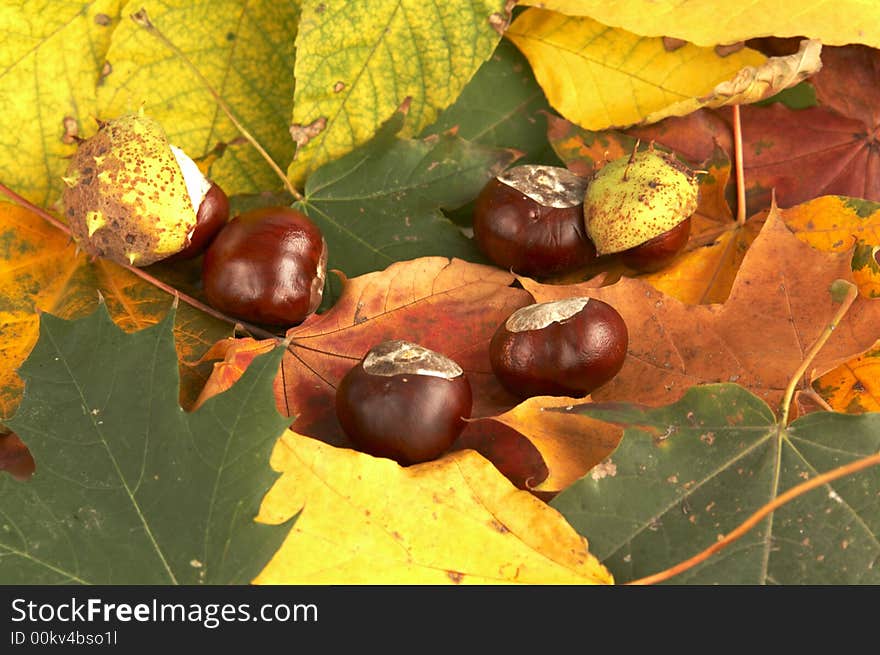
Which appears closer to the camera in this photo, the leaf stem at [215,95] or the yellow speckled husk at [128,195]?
the yellow speckled husk at [128,195]

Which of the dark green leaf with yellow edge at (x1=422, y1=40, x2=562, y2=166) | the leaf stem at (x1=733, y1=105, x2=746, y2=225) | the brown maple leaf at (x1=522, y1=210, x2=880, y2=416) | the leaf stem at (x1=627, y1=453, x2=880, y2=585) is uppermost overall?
the dark green leaf with yellow edge at (x1=422, y1=40, x2=562, y2=166)

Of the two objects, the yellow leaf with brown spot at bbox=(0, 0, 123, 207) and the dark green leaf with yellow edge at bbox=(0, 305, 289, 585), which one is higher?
the yellow leaf with brown spot at bbox=(0, 0, 123, 207)

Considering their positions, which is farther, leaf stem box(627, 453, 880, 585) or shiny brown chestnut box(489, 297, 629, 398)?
shiny brown chestnut box(489, 297, 629, 398)

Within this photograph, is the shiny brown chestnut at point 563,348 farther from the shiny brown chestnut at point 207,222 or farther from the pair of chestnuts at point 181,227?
the shiny brown chestnut at point 207,222

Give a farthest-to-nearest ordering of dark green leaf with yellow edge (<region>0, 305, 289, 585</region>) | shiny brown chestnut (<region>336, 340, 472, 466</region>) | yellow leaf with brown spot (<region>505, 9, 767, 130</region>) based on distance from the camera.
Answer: yellow leaf with brown spot (<region>505, 9, 767, 130</region>)
shiny brown chestnut (<region>336, 340, 472, 466</region>)
dark green leaf with yellow edge (<region>0, 305, 289, 585</region>)

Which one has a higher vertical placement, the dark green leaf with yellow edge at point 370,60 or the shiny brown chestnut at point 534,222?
the dark green leaf with yellow edge at point 370,60

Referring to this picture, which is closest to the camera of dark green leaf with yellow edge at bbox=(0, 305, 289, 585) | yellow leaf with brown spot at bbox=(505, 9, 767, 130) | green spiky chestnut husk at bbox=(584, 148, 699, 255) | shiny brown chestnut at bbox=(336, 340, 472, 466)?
dark green leaf with yellow edge at bbox=(0, 305, 289, 585)

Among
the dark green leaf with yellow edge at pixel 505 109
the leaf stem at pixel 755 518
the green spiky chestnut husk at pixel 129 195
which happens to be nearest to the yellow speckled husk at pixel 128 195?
the green spiky chestnut husk at pixel 129 195

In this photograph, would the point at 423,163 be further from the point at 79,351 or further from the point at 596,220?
the point at 79,351

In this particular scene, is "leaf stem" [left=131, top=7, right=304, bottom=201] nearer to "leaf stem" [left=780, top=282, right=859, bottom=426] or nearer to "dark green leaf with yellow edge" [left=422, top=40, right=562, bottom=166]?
A: "dark green leaf with yellow edge" [left=422, top=40, right=562, bottom=166]

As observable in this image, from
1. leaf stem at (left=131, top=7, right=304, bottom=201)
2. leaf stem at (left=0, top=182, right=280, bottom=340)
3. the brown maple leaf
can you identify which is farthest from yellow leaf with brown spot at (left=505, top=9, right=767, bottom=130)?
leaf stem at (left=0, top=182, right=280, bottom=340)
